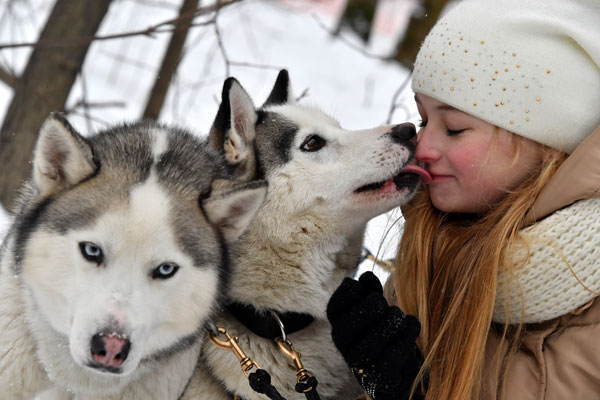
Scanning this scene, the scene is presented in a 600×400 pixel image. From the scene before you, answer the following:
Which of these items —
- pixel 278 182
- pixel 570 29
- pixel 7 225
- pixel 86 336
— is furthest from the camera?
pixel 278 182

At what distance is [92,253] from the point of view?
5.82 feet

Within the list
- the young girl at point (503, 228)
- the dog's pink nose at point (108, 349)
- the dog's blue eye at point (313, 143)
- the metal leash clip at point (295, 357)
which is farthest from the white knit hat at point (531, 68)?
the dog's pink nose at point (108, 349)

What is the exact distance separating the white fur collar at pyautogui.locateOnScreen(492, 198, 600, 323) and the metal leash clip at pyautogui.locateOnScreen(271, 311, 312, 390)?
2.29 ft

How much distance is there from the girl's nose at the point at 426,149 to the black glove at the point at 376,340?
56 centimetres

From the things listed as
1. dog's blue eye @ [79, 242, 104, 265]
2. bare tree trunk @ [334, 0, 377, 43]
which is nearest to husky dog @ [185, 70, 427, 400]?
dog's blue eye @ [79, 242, 104, 265]

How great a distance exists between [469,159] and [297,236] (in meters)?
0.68

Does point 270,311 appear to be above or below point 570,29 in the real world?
below

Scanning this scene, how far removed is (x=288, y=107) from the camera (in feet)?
8.93

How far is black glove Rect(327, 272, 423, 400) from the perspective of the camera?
1.96 metres

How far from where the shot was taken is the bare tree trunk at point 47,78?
131 inches

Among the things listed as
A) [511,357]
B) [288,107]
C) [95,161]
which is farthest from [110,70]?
[511,357]

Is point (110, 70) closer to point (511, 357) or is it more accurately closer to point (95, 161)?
point (95, 161)

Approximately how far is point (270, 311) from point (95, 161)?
2.67ft

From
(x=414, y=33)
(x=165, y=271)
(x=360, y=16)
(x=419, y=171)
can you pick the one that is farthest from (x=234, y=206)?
(x=360, y=16)
